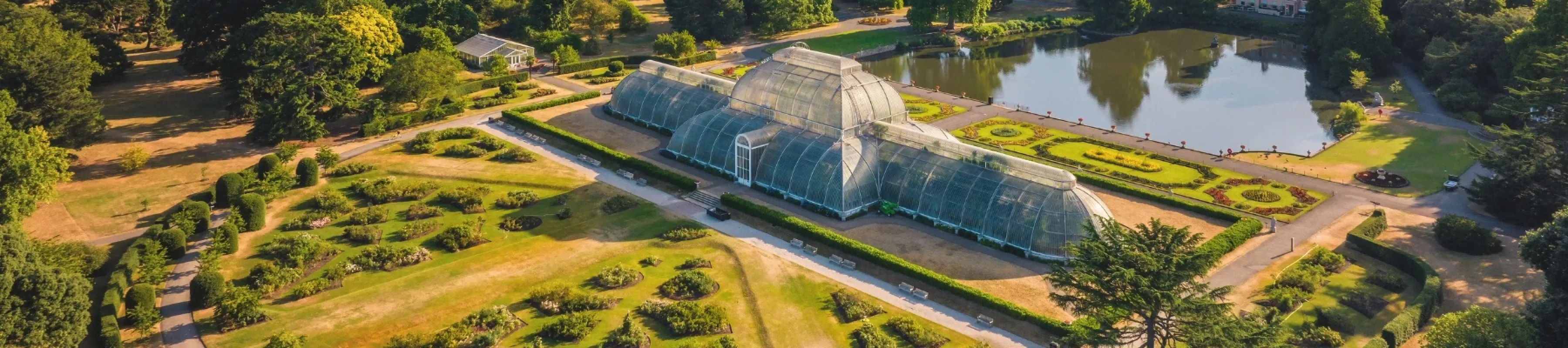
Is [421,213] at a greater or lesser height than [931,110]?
lesser

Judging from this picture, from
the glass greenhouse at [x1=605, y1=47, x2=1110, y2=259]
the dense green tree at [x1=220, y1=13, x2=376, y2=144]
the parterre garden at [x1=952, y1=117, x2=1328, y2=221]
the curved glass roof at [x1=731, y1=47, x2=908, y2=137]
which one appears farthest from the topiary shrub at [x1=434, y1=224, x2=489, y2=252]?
the parterre garden at [x1=952, y1=117, x2=1328, y2=221]

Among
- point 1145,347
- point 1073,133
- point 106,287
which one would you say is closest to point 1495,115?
point 1073,133

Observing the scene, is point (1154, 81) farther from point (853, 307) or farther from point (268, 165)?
point (268, 165)

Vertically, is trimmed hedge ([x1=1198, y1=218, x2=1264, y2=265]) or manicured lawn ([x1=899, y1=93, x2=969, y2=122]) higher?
manicured lawn ([x1=899, y1=93, x2=969, y2=122])

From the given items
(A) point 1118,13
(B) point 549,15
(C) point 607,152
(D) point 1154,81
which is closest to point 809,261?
(C) point 607,152

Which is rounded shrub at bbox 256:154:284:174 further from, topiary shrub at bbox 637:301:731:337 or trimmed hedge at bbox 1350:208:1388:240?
trimmed hedge at bbox 1350:208:1388:240

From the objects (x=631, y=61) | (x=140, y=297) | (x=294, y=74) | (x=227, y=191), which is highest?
(x=294, y=74)

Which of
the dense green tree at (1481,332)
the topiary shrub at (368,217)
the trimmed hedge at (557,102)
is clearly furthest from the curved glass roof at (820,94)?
the dense green tree at (1481,332)
